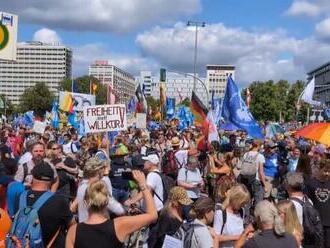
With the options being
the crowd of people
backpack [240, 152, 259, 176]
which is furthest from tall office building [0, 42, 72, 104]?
the crowd of people

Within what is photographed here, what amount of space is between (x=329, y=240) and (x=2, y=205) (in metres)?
3.76

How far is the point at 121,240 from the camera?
467 centimetres

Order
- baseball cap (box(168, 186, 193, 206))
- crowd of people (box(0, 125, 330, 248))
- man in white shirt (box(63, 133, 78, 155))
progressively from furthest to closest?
1. man in white shirt (box(63, 133, 78, 155))
2. baseball cap (box(168, 186, 193, 206))
3. crowd of people (box(0, 125, 330, 248))

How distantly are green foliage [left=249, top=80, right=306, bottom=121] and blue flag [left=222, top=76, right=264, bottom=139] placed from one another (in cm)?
6115

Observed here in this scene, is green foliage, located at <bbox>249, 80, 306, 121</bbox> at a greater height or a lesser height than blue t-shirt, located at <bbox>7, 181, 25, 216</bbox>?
greater

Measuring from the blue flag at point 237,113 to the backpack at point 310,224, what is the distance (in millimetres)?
9926

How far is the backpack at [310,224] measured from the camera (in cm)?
679

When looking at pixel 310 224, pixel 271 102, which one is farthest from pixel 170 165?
pixel 271 102

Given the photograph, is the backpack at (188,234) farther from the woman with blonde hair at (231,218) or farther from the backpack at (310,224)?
the backpack at (310,224)

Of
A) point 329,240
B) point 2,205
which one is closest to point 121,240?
point 2,205

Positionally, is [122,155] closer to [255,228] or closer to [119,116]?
[119,116]

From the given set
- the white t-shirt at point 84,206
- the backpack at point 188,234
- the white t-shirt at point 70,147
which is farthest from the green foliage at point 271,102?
the backpack at point 188,234

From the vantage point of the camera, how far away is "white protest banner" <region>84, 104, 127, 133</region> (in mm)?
13609

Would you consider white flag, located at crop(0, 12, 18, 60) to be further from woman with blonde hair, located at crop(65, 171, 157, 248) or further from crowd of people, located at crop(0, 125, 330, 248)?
woman with blonde hair, located at crop(65, 171, 157, 248)
